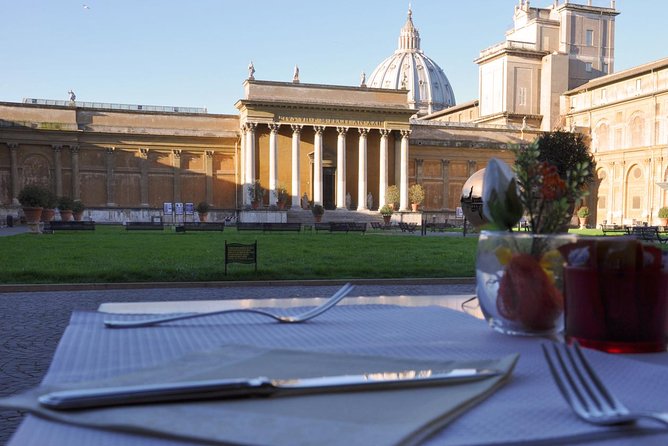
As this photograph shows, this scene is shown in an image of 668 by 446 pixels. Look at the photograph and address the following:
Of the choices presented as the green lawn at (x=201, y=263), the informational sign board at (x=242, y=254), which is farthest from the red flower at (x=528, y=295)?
the informational sign board at (x=242, y=254)

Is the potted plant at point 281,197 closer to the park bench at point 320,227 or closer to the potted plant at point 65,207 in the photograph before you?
the park bench at point 320,227

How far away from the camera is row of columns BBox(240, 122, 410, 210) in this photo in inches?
2029

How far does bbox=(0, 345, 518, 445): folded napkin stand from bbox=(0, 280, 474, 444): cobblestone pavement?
10.4ft

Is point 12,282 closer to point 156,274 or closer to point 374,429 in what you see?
point 156,274

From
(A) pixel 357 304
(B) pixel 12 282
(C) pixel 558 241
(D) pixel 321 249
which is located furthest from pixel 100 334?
(D) pixel 321 249

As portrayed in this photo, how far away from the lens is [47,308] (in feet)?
31.2

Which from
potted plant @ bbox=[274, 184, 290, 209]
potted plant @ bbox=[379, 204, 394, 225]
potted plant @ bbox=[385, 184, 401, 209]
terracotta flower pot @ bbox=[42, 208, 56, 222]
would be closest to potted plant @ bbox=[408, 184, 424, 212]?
potted plant @ bbox=[385, 184, 401, 209]

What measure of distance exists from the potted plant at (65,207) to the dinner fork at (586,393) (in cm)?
4237

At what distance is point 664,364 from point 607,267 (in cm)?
30

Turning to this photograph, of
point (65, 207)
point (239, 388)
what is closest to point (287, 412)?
point (239, 388)

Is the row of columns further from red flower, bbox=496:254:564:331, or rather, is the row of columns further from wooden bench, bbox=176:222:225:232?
red flower, bbox=496:254:564:331

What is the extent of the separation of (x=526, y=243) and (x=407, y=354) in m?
0.51

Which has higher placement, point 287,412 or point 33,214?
point 287,412

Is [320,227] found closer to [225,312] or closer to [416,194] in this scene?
[416,194]
